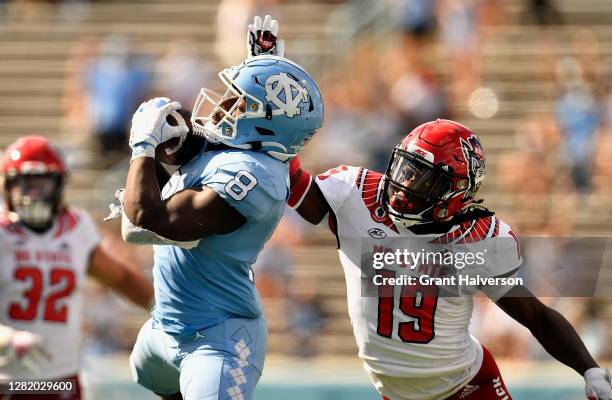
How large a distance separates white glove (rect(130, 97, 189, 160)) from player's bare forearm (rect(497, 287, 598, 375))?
5.24ft

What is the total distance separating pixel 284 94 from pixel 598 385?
1731 mm

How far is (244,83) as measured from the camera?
473cm

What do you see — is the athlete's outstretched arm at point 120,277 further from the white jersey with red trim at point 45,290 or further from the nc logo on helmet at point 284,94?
the nc logo on helmet at point 284,94

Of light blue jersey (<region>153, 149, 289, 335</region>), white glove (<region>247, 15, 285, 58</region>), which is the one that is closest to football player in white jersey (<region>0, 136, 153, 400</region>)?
light blue jersey (<region>153, 149, 289, 335</region>)

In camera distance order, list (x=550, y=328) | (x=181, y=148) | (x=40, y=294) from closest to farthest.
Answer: (x=181, y=148), (x=550, y=328), (x=40, y=294)

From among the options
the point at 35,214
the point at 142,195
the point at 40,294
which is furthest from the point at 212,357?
the point at 35,214

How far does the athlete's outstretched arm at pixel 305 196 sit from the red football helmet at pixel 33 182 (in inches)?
58.5

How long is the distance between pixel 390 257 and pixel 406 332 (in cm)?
32

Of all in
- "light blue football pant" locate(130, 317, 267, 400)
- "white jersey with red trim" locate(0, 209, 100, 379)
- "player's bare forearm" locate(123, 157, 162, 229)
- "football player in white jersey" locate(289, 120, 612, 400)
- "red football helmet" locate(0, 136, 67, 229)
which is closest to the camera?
"player's bare forearm" locate(123, 157, 162, 229)

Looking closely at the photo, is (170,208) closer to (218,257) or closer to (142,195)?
(142,195)

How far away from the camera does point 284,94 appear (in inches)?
186

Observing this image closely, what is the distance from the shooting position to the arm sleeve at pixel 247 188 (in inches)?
178

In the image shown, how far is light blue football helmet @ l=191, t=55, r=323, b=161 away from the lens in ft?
15.4

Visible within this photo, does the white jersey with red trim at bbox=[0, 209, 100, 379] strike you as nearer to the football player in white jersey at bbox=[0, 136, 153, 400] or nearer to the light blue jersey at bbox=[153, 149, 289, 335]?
the football player in white jersey at bbox=[0, 136, 153, 400]
